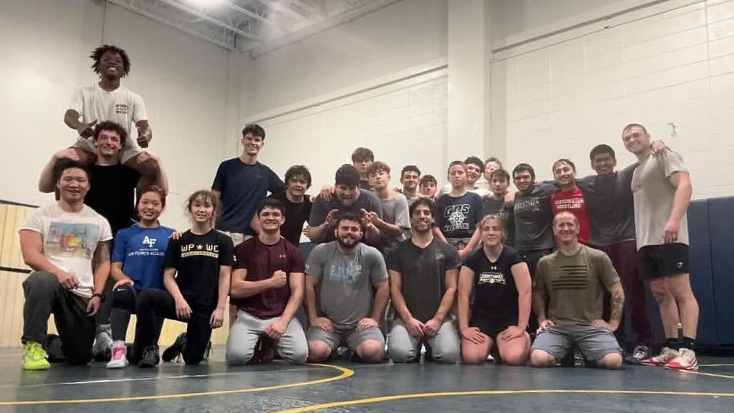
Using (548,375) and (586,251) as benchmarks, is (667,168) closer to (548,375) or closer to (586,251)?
(586,251)

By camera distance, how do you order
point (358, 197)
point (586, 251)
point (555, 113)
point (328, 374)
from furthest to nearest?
point (555, 113) < point (358, 197) < point (586, 251) < point (328, 374)

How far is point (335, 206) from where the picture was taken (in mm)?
4352

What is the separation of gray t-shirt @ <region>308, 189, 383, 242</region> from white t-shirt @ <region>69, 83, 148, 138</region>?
135 centimetres

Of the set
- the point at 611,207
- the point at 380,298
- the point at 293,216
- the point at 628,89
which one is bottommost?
the point at 380,298

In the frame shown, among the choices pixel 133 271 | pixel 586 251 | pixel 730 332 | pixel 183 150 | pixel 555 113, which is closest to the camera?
pixel 133 271

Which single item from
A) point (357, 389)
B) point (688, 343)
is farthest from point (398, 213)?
point (357, 389)

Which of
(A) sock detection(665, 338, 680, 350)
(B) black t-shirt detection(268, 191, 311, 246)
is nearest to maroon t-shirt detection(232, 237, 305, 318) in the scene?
(B) black t-shirt detection(268, 191, 311, 246)

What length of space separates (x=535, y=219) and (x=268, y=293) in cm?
219

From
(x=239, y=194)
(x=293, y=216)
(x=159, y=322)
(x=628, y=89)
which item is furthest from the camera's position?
(x=628, y=89)

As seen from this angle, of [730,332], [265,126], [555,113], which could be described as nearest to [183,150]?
[265,126]

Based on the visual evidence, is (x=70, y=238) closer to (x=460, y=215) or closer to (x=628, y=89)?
(x=460, y=215)

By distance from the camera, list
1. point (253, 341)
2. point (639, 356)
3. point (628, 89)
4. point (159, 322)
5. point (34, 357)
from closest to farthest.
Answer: point (34, 357) → point (159, 322) → point (253, 341) → point (639, 356) → point (628, 89)

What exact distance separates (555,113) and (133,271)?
505 cm

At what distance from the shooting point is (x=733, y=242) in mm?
5023
